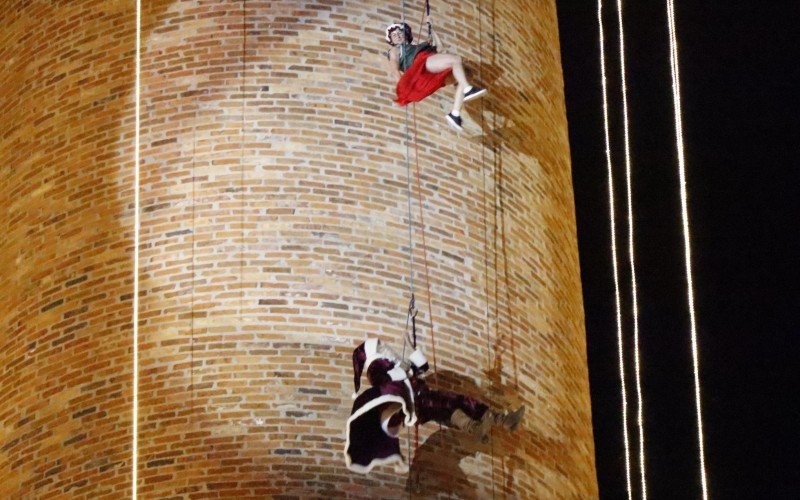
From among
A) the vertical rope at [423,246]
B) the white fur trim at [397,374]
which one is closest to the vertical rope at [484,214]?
the vertical rope at [423,246]

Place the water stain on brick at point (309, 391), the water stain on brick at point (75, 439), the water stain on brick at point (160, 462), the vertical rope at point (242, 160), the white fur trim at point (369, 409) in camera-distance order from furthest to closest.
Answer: the vertical rope at point (242, 160) → the water stain on brick at point (75, 439) → the water stain on brick at point (309, 391) → the water stain on brick at point (160, 462) → the white fur trim at point (369, 409)

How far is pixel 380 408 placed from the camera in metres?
13.3

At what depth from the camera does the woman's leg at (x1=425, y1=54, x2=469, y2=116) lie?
14172 millimetres

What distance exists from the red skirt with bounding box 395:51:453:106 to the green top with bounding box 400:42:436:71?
0.03m

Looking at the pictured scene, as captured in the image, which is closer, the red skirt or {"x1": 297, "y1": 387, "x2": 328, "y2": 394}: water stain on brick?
{"x1": 297, "y1": 387, "x2": 328, "y2": 394}: water stain on brick

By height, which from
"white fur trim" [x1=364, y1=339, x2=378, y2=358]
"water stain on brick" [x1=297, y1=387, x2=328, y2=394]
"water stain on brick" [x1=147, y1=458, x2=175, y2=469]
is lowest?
"water stain on brick" [x1=147, y1=458, x2=175, y2=469]

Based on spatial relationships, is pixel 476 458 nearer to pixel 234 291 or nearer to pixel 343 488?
pixel 343 488

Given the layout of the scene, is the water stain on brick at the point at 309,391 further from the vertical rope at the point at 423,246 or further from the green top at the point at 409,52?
the green top at the point at 409,52

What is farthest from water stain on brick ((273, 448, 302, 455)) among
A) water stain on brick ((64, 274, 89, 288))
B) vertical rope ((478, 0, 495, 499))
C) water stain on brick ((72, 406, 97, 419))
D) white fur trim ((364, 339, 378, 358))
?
water stain on brick ((64, 274, 89, 288))

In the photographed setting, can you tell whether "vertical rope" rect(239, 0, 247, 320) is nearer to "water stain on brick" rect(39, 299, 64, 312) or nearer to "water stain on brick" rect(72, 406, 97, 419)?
"water stain on brick" rect(72, 406, 97, 419)

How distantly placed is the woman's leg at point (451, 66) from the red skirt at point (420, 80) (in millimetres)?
34

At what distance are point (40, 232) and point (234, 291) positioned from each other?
1444mm

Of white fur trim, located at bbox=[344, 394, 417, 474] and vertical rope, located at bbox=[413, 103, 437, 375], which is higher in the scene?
vertical rope, located at bbox=[413, 103, 437, 375]

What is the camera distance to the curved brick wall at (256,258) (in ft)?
44.8
